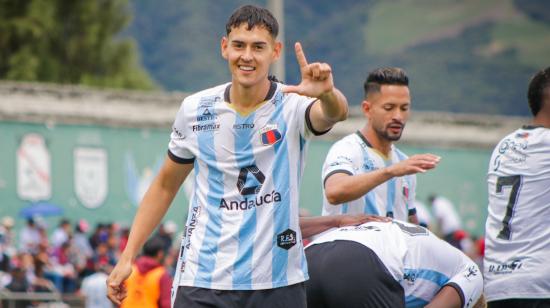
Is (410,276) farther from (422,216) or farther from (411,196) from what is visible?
(422,216)

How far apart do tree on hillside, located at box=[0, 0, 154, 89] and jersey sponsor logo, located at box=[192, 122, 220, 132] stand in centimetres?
4619

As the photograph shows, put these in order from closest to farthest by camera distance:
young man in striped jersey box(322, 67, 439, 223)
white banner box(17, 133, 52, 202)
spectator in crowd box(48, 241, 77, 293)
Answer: young man in striped jersey box(322, 67, 439, 223) → spectator in crowd box(48, 241, 77, 293) → white banner box(17, 133, 52, 202)

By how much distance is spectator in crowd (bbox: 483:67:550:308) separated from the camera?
28.2 ft

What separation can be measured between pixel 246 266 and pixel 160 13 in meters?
106

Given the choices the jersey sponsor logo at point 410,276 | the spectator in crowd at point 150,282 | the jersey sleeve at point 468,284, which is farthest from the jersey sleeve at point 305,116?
the spectator in crowd at point 150,282

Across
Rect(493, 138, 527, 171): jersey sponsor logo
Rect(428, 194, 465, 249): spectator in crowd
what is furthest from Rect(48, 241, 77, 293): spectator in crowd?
Rect(493, 138, 527, 171): jersey sponsor logo

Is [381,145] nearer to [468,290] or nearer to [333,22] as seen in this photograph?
[468,290]

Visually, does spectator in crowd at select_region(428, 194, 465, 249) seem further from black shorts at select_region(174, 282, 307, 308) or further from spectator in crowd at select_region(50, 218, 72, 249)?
black shorts at select_region(174, 282, 307, 308)

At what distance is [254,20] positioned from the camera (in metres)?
7.45

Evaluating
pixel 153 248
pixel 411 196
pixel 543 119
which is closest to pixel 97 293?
pixel 153 248

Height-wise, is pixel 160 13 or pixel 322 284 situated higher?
pixel 160 13

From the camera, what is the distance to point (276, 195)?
7.43 metres

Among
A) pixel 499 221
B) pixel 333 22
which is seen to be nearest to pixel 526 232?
pixel 499 221

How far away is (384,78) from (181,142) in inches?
97.7
